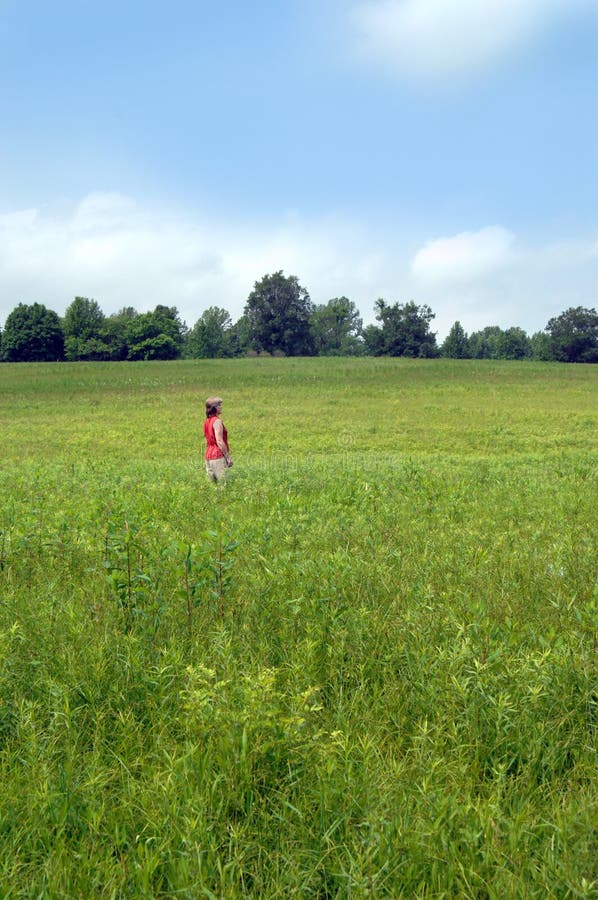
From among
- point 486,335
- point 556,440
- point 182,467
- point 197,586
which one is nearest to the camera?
point 197,586

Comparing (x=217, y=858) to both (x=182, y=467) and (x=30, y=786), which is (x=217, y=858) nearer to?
(x=30, y=786)

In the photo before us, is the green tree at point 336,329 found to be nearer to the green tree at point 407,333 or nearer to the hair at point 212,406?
the green tree at point 407,333

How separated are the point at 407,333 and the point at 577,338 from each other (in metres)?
27.8

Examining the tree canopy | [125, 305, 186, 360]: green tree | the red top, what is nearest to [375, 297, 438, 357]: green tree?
the tree canopy

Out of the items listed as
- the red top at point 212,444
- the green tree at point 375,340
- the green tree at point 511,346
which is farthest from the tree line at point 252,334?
the red top at point 212,444

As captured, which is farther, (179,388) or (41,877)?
(179,388)

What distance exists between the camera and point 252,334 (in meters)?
120

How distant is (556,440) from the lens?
22.6 metres

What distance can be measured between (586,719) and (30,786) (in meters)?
2.74

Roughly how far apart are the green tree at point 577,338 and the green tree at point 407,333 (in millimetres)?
20601

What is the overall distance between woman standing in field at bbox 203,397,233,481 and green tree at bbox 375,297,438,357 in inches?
4049

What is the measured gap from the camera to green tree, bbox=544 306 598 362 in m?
107

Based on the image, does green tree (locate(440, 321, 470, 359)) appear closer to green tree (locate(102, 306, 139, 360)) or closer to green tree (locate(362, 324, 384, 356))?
green tree (locate(362, 324, 384, 356))

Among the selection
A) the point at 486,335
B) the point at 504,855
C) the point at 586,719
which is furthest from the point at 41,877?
the point at 486,335
